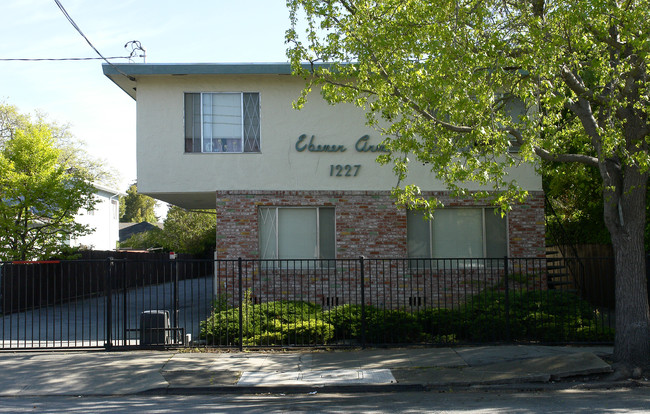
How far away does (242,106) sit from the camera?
49.6 feet

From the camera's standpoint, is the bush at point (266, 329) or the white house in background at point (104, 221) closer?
the bush at point (266, 329)

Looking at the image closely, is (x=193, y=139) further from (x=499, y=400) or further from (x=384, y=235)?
(x=499, y=400)

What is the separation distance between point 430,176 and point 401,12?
556cm

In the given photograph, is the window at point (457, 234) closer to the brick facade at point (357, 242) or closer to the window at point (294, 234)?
the brick facade at point (357, 242)

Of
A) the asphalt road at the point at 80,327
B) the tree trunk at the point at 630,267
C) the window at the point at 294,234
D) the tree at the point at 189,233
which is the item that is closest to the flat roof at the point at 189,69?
the window at the point at 294,234

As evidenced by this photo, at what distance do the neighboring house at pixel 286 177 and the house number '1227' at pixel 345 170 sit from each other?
25mm

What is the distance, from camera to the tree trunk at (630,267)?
391 inches

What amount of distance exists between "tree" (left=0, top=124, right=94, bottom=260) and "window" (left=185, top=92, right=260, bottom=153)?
660 cm

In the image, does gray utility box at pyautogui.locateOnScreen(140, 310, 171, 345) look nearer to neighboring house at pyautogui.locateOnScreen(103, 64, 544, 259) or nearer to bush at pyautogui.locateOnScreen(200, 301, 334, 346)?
bush at pyautogui.locateOnScreen(200, 301, 334, 346)

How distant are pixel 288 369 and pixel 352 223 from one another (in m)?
5.53

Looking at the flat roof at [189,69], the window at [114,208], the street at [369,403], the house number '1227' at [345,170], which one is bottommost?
the street at [369,403]

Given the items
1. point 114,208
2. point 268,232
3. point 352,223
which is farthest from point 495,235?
point 114,208

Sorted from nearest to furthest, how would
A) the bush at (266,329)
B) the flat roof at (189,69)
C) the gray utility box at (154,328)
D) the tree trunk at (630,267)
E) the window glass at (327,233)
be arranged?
the tree trunk at (630,267) < the gray utility box at (154,328) < the bush at (266,329) < the flat roof at (189,69) < the window glass at (327,233)

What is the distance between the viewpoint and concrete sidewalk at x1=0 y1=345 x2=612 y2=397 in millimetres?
9078
